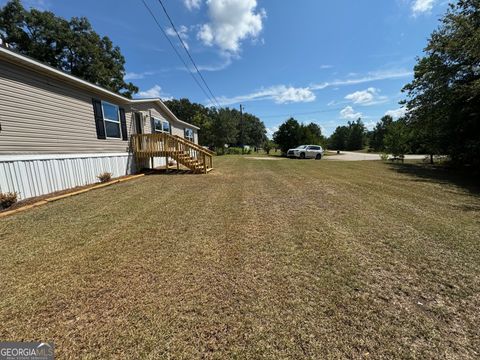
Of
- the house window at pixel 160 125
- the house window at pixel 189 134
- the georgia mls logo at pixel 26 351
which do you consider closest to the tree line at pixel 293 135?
the house window at pixel 189 134

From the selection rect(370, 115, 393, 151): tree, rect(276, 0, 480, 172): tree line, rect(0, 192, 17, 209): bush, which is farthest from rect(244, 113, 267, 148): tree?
rect(0, 192, 17, 209): bush

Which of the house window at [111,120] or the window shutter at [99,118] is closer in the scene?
the window shutter at [99,118]

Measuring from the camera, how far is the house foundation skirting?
17.4 feet

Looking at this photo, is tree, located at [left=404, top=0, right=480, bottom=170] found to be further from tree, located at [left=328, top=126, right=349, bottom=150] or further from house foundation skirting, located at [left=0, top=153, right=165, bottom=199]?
tree, located at [left=328, top=126, right=349, bottom=150]

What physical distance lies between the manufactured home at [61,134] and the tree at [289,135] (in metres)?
21.4

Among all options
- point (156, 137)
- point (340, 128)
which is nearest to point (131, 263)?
point (156, 137)

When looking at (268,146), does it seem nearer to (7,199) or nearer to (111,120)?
(111,120)

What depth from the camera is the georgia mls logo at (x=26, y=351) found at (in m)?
1.69

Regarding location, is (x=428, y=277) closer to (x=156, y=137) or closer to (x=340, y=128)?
(x=156, y=137)

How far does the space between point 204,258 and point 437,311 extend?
2.51 meters

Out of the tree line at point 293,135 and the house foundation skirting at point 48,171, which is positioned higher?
the tree line at point 293,135

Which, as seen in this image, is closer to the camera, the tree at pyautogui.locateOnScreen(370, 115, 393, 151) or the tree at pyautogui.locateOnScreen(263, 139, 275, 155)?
the tree at pyautogui.locateOnScreen(263, 139, 275, 155)

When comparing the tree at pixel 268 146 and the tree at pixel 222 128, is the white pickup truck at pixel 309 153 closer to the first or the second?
the tree at pixel 268 146

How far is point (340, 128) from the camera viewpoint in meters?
62.3
